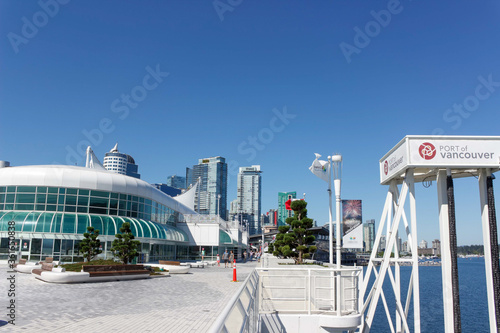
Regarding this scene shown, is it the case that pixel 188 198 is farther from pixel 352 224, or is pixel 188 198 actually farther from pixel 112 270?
pixel 112 270

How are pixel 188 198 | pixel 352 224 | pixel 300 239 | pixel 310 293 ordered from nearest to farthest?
pixel 310 293, pixel 300 239, pixel 352 224, pixel 188 198

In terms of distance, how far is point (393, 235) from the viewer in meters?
10.4

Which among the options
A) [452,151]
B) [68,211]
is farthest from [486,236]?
[68,211]

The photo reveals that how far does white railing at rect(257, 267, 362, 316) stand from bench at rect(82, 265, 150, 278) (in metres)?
10.9

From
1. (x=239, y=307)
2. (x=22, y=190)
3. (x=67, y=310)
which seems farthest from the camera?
(x=22, y=190)

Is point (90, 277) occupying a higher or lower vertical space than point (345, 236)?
lower

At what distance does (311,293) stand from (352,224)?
2008 centimetres

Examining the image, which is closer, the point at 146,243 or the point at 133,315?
the point at 133,315

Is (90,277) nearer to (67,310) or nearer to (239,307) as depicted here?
(67,310)

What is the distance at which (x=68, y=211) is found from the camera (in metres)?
36.9

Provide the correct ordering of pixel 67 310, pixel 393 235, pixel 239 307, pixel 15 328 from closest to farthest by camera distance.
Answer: pixel 239 307, pixel 15 328, pixel 393 235, pixel 67 310

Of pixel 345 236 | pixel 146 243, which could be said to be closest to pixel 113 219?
pixel 146 243

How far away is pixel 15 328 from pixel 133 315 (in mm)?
2972

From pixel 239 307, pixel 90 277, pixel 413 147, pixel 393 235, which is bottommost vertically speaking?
pixel 90 277
